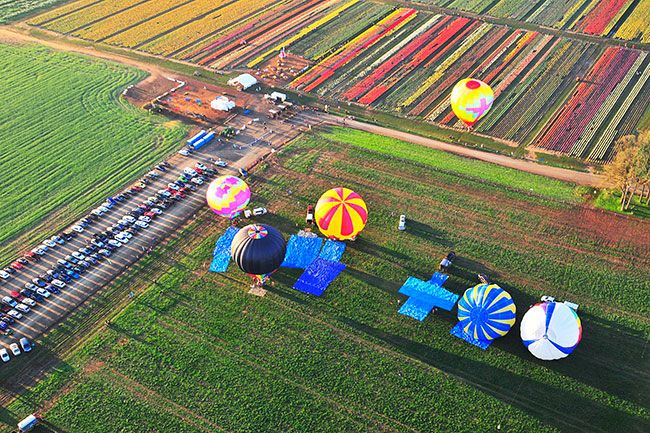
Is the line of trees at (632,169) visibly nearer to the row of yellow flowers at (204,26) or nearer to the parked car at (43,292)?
the parked car at (43,292)

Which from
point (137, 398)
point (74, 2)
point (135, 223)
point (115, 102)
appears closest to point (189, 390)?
point (137, 398)

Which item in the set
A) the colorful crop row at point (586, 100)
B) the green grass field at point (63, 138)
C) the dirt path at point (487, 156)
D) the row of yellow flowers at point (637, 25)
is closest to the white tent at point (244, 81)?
the green grass field at point (63, 138)

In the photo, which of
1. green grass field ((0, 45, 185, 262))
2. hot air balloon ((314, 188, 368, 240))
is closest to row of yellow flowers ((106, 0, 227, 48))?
green grass field ((0, 45, 185, 262))

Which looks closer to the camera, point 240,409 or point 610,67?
point 240,409

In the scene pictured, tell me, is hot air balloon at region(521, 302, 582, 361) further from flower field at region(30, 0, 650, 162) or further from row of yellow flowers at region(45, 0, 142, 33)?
row of yellow flowers at region(45, 0, 142, 33)

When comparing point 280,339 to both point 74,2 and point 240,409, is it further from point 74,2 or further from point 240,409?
point 74,2

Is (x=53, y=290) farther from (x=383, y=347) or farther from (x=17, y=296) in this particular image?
(x=383, y=347)
